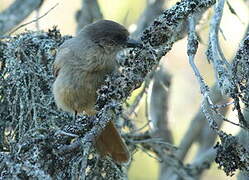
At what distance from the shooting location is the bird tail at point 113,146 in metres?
4.53

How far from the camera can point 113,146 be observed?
15.3ft

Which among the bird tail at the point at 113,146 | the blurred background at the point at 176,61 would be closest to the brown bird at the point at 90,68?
the bird tail at the point at 113,146

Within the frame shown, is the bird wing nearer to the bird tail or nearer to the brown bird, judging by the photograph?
the brown bird

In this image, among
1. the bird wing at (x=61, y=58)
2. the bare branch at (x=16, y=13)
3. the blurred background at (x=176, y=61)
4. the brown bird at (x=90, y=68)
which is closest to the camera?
the brown bird at (x=90, y=68)

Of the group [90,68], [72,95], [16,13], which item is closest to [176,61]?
[16,13]

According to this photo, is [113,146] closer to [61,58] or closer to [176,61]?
[61,58]

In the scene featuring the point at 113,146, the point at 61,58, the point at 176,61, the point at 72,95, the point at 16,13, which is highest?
the point at 176,61

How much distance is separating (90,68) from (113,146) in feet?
2.03

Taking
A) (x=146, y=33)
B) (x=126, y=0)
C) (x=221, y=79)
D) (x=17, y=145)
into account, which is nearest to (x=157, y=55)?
(x=146, y=33)

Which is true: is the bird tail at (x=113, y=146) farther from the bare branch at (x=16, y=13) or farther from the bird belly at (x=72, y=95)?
the bare branch at (x=16, y=13)

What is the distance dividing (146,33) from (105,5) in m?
5.12

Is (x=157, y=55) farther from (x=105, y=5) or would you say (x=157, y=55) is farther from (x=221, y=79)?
(x=105, y=5)

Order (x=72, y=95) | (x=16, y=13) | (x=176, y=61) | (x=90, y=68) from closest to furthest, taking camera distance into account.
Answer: (x=90, y=68) < (x=72, y=95) < (x=16, y=13) < (x=176, y=61)

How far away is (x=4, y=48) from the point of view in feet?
15.7
